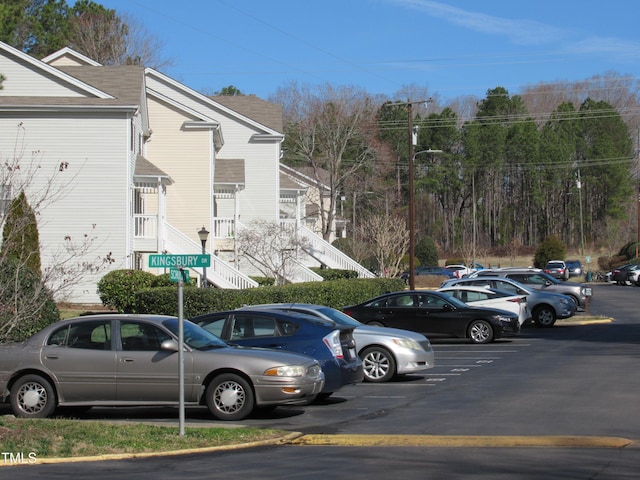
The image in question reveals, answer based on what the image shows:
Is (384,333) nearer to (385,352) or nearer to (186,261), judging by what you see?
(385,352)

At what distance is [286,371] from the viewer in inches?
519

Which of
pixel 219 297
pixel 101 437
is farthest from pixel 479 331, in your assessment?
pixel 101 437

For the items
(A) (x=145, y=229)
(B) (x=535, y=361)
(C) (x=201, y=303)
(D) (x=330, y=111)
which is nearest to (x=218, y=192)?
(A) (x=145, y=229)

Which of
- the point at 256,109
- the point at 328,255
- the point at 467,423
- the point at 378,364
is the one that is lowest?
the point at 467,423

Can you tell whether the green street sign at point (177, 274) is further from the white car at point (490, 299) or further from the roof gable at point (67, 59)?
the roof gable at point (67, 59)

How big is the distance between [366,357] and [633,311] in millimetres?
25242

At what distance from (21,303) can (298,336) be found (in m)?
4.51

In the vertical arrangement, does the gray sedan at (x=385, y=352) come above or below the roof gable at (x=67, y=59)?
below

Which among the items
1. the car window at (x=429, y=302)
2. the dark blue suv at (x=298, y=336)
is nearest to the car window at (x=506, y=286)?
the car window at (x=429, y=302)

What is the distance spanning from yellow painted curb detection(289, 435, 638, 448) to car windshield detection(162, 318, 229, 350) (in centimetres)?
255

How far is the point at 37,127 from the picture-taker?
101 ft

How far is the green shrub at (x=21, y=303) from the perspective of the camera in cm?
1283

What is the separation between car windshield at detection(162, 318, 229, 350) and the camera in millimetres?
13562

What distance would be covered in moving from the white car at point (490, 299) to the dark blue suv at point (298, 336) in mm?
14059
